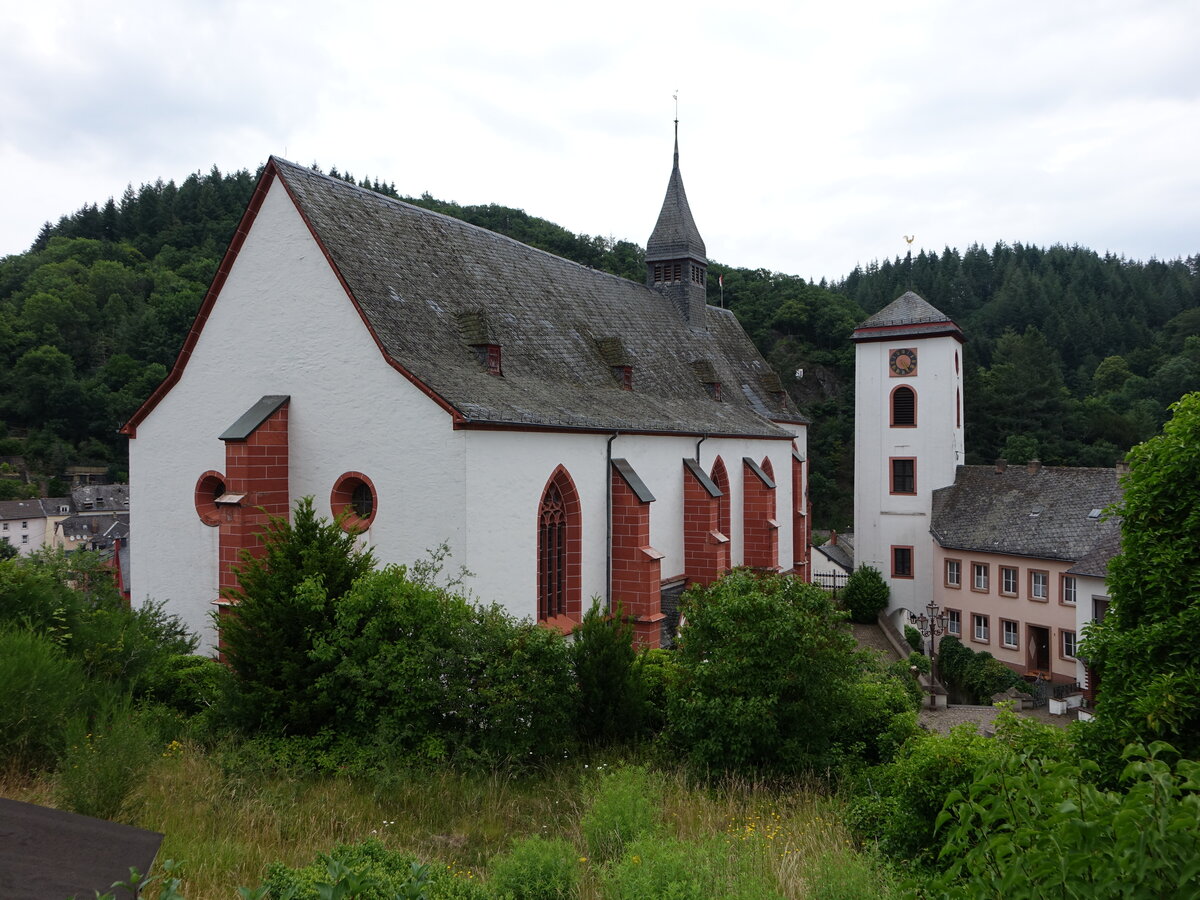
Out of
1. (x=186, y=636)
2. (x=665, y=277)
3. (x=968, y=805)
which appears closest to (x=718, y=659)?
(x=968, y=805)

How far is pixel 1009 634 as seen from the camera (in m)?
30.9

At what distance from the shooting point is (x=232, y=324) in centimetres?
1500

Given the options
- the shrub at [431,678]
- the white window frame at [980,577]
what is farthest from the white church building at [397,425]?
the white window frame at [980,577]

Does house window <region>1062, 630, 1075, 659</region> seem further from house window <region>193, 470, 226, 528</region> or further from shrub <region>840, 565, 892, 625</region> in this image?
house window <region>193, 470, 226, 528</region>

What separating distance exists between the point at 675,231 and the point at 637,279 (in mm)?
26825

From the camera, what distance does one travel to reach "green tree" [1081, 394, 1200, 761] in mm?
5117

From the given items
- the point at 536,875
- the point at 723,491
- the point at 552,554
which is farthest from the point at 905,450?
the point at 536,875

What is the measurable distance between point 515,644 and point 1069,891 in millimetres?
7524

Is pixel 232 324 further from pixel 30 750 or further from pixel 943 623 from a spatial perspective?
pixel 943 623

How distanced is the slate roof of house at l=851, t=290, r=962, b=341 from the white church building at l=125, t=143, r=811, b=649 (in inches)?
710

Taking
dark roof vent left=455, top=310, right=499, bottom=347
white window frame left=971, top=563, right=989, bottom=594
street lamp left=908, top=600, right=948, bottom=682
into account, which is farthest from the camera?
white window frame left=971, top=563, right=989, bottom=594

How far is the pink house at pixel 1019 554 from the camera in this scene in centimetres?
2914

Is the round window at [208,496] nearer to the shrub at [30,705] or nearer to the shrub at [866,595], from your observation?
the shrub at [30,705]

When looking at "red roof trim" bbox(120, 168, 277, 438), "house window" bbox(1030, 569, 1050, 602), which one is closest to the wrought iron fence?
"house window" bbox(1030, 569, 1050, 602)
